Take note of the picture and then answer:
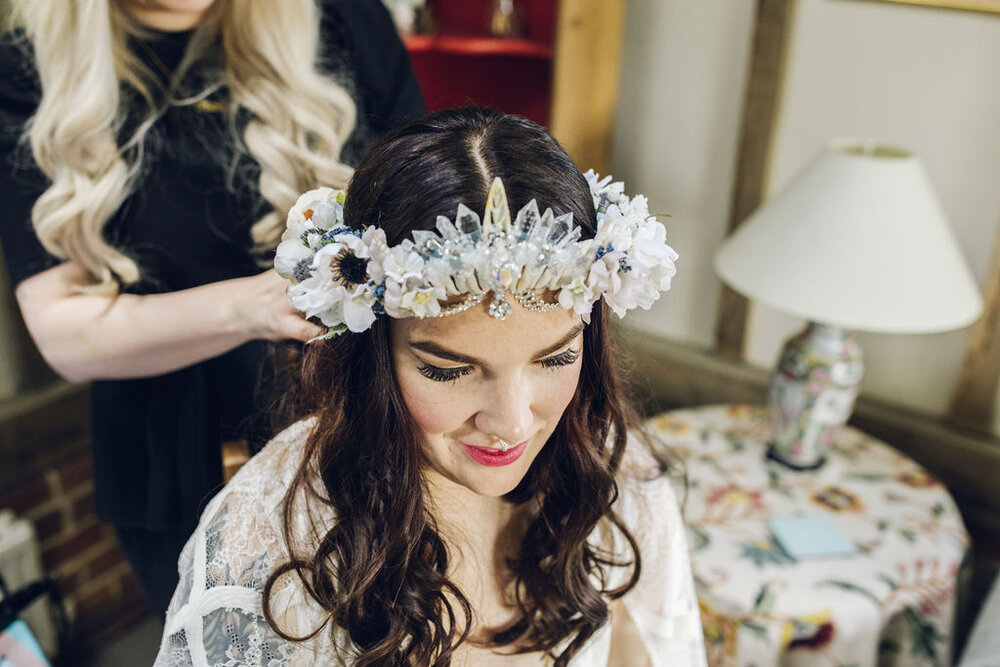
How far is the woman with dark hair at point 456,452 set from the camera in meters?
0.80

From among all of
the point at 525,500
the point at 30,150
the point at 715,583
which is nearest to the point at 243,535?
the point at 525,500

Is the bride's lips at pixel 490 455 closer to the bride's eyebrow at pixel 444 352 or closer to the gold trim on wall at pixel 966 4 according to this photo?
the bride's eyebrow at pixel 444 352

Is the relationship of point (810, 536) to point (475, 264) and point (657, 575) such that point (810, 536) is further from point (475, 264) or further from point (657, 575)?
point (475, 264)

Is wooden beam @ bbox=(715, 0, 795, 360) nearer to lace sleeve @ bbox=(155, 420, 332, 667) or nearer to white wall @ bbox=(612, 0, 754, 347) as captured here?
white wall @ bbox=(612, 0, 754, 347)

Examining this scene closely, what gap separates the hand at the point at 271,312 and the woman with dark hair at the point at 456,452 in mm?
35

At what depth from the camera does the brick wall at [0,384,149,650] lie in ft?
7.23

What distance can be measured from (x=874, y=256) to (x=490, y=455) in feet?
3.67

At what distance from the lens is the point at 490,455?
90 cm

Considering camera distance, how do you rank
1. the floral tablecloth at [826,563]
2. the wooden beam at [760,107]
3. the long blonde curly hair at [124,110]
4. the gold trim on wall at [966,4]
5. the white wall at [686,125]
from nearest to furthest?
the long blonde curly hair at [124,110] < the floral tablecloth at [826,563] < the gold trim on wall at [966,4] < the wooden beam at [760,107] < the white wall at [686,125]

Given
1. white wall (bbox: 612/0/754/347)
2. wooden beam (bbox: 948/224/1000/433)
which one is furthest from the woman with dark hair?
white wall (bbox: 612/0/754/347)

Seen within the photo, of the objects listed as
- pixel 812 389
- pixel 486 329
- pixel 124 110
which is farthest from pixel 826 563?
pixel 124 110

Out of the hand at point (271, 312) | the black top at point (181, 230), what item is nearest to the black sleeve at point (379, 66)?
the black top at point (181, 230)

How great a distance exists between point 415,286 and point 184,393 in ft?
2.26

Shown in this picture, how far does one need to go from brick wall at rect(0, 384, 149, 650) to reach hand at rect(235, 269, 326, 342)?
146 centimetres
